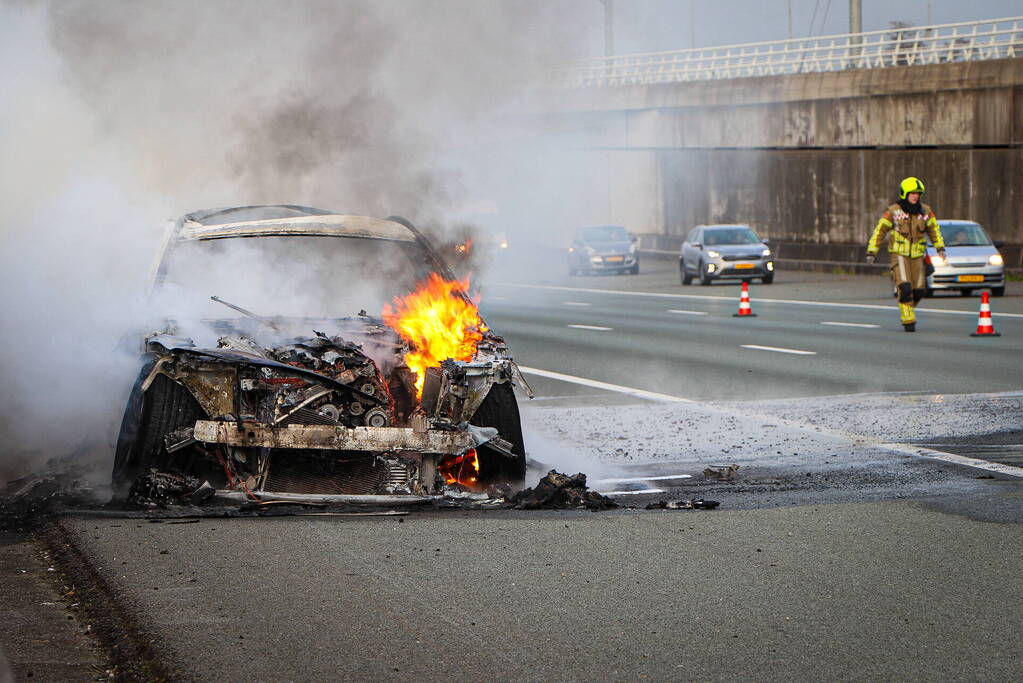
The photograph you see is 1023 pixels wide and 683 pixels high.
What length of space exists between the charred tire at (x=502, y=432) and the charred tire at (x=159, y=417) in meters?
1.40

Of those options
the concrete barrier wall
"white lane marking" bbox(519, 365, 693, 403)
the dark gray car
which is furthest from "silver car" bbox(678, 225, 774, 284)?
"white lane marking" bbox(519, 365, 693, 403)

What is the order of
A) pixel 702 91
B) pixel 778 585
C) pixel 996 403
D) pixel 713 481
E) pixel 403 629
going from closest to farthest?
pixel 403 629
pixel 778 585
pixel 713 481
pixel 996 403
pixel 702 91

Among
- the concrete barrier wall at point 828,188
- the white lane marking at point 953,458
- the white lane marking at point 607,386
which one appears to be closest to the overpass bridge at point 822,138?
the concrete barrier wall at point 828,188

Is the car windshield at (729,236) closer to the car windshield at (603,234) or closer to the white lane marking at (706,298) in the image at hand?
the white lane marking at (706,298)

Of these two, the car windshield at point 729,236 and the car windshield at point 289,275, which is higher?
the car windshield at point 289,275

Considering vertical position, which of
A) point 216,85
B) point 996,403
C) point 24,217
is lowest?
point 996,403

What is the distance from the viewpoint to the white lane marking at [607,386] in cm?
1284

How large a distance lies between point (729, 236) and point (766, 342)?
17318 mm

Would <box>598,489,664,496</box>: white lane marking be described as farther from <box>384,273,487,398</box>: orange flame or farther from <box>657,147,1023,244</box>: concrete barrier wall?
<box>657,147,1023,244</box>: concrete barrier wall

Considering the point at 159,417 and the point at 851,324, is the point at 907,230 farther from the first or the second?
the point at 159,417

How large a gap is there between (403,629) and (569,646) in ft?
1.97

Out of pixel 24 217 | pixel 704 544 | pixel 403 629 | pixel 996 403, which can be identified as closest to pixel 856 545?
pixel 704 544

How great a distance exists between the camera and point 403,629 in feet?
16.3

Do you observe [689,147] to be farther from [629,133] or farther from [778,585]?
[778,585]
